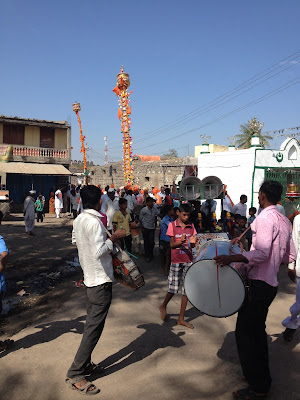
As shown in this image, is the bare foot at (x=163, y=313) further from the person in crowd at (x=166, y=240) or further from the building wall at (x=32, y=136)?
the building wall at (x=32, y=136)

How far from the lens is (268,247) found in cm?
294

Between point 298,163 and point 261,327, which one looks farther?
point 298,163

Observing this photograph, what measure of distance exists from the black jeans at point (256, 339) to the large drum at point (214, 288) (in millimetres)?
129

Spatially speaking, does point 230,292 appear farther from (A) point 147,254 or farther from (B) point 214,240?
(A) point 147,254

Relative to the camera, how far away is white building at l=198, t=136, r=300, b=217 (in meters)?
13.0

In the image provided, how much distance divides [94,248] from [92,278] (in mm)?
291

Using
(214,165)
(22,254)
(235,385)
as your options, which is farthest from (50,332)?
(214,165)

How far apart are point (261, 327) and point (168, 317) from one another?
6.65ft

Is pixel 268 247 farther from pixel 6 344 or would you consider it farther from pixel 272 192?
pixel 6 344

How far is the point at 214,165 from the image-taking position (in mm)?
14695

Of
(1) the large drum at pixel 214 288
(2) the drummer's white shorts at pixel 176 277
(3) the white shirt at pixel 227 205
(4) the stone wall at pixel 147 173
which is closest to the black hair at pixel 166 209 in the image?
(2) the drummer's white shorts at pixel 176 277

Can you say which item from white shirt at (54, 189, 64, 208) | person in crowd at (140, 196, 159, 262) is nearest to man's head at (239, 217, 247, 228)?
person in crowd at (140, 196, 159, 262)

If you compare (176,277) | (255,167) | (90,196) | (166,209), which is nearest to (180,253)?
(176,277)

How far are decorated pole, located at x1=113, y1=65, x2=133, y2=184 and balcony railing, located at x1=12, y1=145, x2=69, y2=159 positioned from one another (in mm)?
5606
